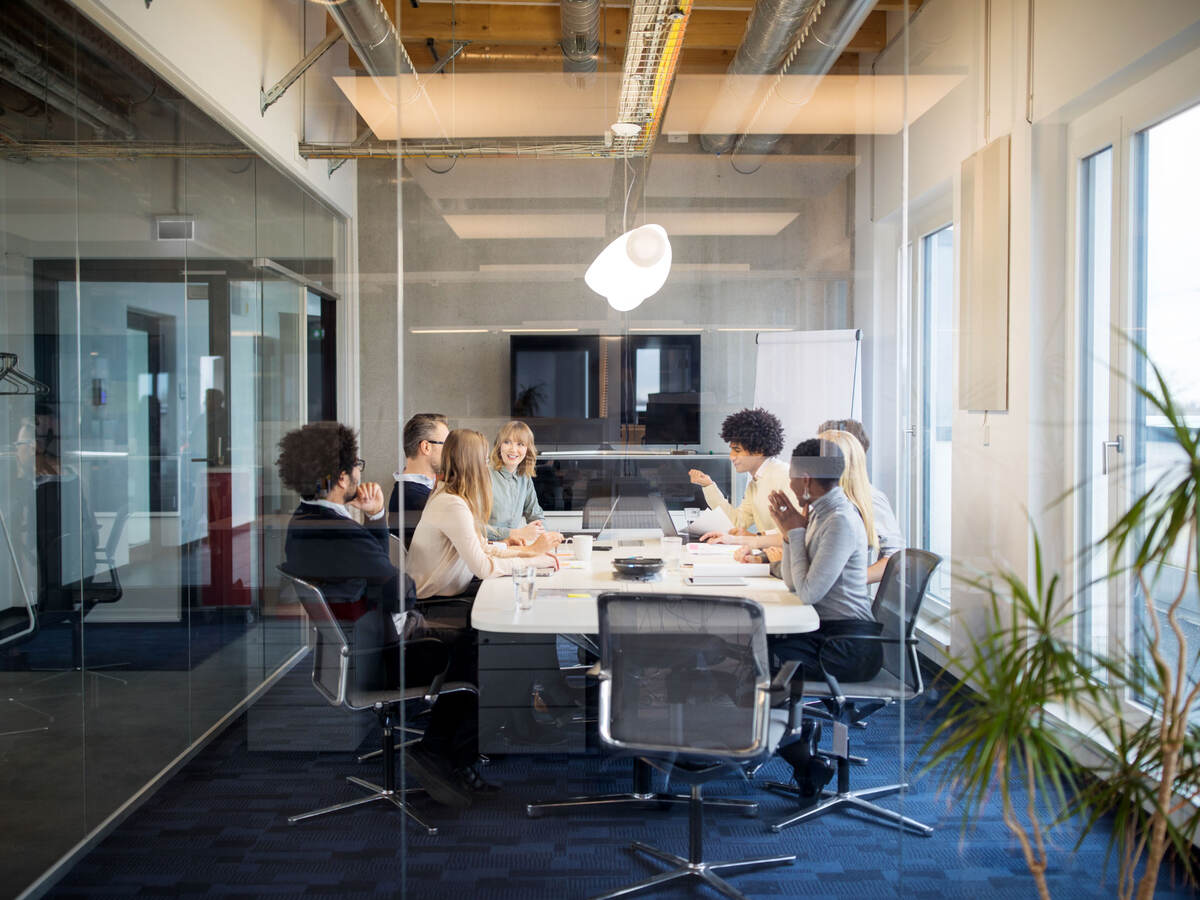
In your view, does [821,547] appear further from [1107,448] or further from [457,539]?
[457,539]

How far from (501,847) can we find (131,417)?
2.05 metres

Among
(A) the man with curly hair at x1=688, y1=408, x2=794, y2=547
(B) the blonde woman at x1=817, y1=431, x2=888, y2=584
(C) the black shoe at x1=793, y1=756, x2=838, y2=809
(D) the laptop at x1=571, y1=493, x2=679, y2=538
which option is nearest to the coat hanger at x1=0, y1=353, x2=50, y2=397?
(D) the laptop at x1=571, y1=493, x2=679, y2=538

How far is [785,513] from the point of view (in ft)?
9.98

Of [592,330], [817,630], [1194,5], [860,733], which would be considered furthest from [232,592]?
[1194,5]

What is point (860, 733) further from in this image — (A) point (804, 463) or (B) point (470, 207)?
(B) point (470, 207)

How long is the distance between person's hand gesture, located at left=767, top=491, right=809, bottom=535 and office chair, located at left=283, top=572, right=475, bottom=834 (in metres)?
1.25

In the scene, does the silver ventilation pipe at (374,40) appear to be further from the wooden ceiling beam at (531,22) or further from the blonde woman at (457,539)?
the blonde woman at (457,539)

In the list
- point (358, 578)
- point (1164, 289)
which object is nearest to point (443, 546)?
point (358, 578)

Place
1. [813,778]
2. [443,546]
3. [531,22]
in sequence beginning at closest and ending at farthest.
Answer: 1. [443,546]
2. [531,22]
3. [813,778]

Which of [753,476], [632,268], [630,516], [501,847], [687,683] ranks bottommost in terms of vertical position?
[501,847]

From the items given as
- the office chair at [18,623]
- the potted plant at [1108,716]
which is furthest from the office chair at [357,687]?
the potted plant at [1108,716]

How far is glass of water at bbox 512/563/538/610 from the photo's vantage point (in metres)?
3.03

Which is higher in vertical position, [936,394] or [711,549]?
[936,394]

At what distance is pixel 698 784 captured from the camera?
279 centimetres
